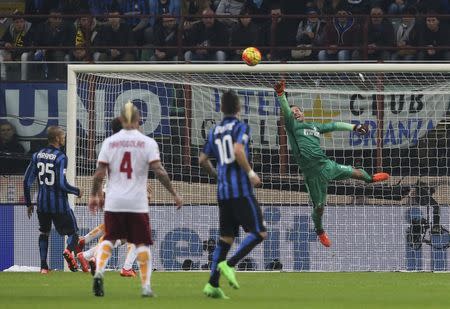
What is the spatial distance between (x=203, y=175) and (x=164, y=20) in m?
3.84

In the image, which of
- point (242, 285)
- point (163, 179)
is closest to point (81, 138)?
point (242, 285)

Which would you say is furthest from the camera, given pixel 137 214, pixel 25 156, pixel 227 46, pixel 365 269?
pixel 227 46

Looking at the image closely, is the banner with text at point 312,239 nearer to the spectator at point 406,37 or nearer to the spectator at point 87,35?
the spectator at point 406,37

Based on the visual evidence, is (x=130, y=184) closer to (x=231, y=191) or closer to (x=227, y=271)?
(x=231, y=191)

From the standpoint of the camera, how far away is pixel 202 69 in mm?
18578

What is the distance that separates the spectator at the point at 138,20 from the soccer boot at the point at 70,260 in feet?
18.9

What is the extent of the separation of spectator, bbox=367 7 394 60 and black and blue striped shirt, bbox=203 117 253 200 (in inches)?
387

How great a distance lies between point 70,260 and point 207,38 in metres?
6.13

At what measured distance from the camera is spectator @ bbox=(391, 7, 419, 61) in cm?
2162

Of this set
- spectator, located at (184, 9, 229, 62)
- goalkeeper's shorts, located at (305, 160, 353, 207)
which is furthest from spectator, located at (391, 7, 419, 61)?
goalkeeper's shorts, located at (305, 160, 353, 207)

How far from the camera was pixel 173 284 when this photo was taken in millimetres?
14859

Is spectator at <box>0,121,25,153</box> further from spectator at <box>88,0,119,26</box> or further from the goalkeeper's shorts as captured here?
the goalkeeper's shorts

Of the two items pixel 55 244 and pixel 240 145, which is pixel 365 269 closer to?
pixel 55 244

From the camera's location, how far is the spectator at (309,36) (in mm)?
21844
